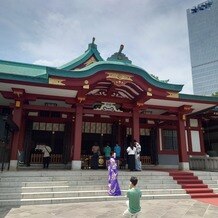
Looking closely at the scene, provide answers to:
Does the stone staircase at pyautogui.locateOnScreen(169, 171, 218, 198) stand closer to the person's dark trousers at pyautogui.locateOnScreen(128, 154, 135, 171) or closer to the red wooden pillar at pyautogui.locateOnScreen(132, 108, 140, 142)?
the person's dark trousers at pyautogui.locateOnScreen(128, 154, 135, 171)

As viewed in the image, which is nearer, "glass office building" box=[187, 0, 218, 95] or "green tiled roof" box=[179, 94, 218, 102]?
"green tiled roof" box=[179, 94, 218, 102]

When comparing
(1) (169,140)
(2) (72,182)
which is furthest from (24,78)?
(1) (169,140)

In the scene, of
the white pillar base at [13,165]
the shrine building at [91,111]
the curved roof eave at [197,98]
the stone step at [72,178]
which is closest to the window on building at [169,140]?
the shrine building at [91,111]

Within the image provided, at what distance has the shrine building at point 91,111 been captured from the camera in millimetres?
12164

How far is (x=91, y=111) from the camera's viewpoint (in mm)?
13453

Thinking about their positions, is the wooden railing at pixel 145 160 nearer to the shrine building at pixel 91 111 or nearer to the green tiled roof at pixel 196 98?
the shrine building at pixel 91 111

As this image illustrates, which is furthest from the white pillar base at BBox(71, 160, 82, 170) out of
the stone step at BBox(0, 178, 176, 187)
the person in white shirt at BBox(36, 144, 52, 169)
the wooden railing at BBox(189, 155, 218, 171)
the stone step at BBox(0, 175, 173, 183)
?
the wooden railing at BBox(189, 155, 218, 171)

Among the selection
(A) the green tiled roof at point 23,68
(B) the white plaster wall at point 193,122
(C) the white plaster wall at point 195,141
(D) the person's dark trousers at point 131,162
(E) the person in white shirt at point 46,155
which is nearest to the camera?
(D) the person's dark trousers at point 131,162

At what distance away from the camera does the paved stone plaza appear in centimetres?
672

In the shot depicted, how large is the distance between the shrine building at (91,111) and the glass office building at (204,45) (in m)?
129

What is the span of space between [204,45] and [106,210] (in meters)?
169

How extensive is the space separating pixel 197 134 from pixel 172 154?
262 centimetres

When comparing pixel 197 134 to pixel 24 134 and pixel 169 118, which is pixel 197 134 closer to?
pixel 169 118

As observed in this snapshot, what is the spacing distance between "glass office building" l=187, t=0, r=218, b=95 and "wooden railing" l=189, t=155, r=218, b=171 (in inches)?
5086
